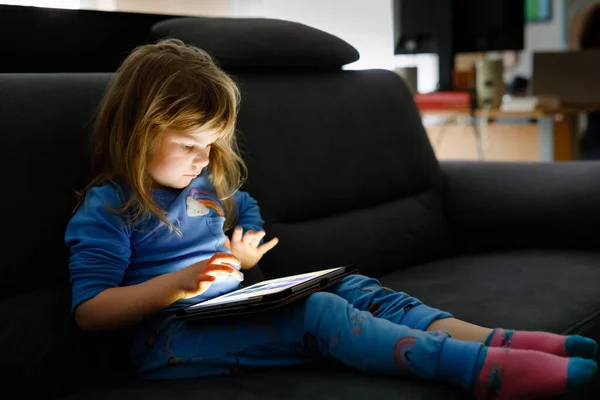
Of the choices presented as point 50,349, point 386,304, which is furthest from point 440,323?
point 50,349

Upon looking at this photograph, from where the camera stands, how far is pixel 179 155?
4.12 feet

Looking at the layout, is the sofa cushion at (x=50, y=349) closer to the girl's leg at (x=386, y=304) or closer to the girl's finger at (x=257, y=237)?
the girl's finger at (x=257, y=237)

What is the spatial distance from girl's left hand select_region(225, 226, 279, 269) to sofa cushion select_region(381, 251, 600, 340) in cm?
34

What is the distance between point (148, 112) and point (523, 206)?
1.08 metres

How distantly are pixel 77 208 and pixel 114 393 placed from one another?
0.33 m

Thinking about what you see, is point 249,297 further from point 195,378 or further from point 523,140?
point 523,140

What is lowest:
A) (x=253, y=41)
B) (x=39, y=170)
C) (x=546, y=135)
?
(x=546, y=135)

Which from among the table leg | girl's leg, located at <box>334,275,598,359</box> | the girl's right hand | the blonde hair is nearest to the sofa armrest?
girl's leg, located at <box>334,275,598,359</box>

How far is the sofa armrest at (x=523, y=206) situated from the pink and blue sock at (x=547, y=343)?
2.79ft

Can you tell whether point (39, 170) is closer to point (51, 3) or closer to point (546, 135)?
point (51, 3)

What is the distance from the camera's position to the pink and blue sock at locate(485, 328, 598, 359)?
1.06 metres

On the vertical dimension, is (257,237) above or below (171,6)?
below

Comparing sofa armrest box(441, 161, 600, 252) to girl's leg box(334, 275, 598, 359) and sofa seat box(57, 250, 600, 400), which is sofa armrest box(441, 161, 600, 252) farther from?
girl's leg box(334, 275, 598, 359)

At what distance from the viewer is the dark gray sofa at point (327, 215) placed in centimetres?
118
